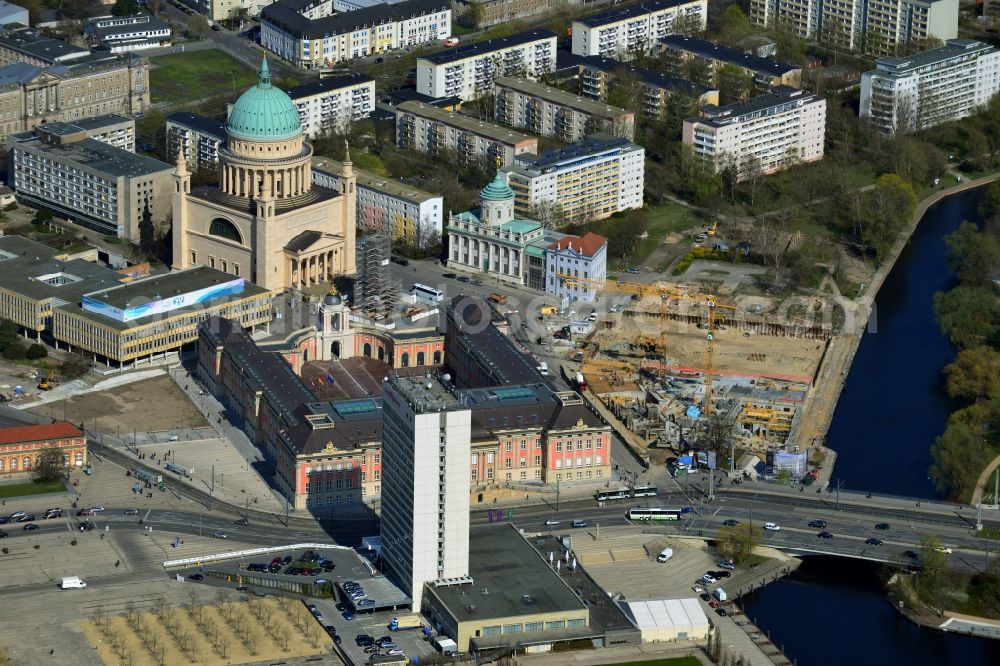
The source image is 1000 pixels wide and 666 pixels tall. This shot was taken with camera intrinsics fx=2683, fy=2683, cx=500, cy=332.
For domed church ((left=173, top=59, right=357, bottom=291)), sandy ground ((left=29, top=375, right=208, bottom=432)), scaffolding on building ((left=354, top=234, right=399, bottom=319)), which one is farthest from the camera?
domed church ((left=173, top=59, right=357, bottom=291))

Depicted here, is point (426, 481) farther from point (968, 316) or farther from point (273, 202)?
point (968, 316)

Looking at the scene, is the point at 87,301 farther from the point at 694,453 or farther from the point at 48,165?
the point at 694,453

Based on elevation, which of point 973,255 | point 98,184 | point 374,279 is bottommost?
point 98,184

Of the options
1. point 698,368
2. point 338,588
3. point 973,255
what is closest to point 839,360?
point 698,368

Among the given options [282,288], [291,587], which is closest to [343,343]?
[282,288]

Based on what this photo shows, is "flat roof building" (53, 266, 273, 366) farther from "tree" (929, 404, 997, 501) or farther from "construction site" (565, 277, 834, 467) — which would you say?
"tree" (929, 404, 997, 501)

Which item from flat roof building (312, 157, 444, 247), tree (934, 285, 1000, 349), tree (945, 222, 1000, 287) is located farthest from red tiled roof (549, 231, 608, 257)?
tree (945, 222, 1000, 287)

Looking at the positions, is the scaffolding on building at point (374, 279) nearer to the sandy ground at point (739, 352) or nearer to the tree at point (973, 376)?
the sandy ground at point (739, 352)
